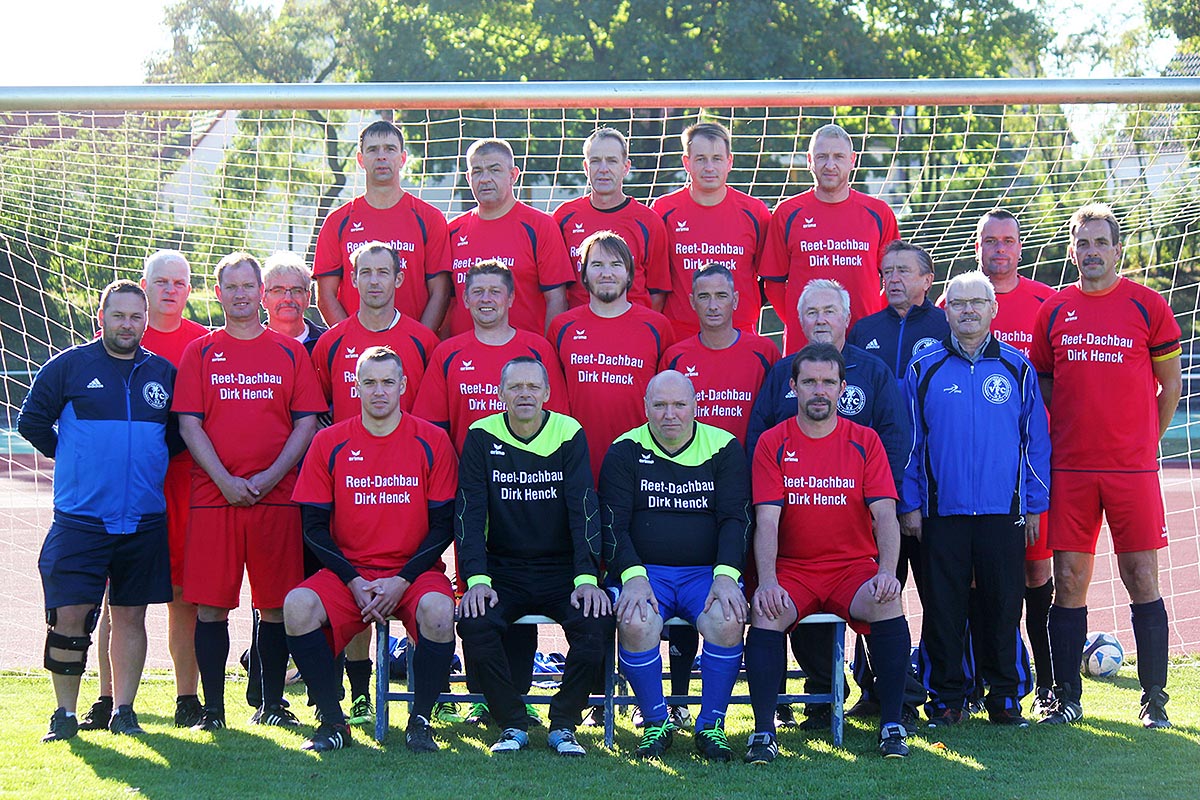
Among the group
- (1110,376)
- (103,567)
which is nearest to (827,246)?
(1110,376)

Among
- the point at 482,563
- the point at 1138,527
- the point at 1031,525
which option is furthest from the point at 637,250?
the point at 1138,527

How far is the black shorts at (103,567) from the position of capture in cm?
520

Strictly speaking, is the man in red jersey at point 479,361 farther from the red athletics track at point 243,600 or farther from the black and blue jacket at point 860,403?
the red athletics track at point 243,600

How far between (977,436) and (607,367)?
1.66 meters

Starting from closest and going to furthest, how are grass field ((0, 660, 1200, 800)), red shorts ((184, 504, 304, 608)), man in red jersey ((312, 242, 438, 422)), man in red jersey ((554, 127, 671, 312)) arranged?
1. grass field ((0, 660, 1200, 800))
2. red shorts ((184, 504, 304, 608))
3. man in red jersey ((312, 242, 438, 422))
4. man in red jersey ((554, 127, 671, 312))

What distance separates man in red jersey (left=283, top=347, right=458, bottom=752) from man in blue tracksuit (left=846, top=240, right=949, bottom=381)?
80.2 inches

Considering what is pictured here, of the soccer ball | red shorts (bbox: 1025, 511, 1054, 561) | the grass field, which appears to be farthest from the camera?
the soccer ball

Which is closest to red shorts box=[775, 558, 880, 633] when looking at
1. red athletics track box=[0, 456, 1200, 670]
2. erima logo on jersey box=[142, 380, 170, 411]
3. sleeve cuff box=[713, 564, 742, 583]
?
sleeve cuff box=[713, 564, 742, 583]

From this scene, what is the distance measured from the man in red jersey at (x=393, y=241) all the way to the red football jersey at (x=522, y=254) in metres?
0.12

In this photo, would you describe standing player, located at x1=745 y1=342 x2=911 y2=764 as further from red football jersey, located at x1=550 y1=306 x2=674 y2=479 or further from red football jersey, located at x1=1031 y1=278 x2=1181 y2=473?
red football jersey, located at x1=1031 y1=278 x2=1181 y2=473

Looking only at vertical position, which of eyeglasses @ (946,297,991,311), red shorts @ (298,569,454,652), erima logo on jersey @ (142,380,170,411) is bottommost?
red shorts @ (298,569,454,652)

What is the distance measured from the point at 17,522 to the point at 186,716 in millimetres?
8088

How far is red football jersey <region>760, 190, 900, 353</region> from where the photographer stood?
237 inches

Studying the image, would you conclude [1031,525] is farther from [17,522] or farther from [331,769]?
[17,522]
